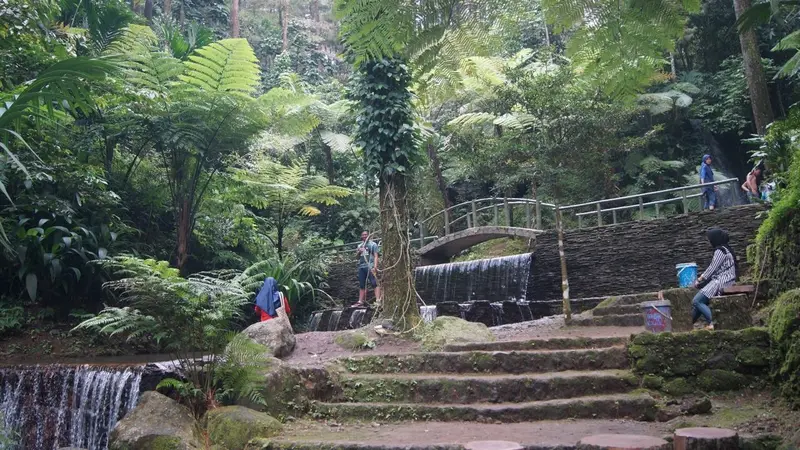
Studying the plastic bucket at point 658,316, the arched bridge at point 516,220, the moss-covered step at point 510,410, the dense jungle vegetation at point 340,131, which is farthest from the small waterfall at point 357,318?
the plastic bucket at point 658,316

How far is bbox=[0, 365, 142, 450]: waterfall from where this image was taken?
660cm

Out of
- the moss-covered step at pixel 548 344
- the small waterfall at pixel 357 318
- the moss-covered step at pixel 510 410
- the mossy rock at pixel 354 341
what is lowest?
the moss-covered step at pixel 510 410

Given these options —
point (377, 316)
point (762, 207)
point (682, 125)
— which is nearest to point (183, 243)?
point (377, 316)

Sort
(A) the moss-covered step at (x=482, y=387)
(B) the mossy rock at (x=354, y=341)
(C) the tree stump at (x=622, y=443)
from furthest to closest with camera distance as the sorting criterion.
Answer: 1. (B) the mossy rock at (x=354, y=341)
2. (A) the moss-covered step at (x=482, y=387)
3. (C) the tree stump at (x=622, y=443)

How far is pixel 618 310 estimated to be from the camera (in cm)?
882

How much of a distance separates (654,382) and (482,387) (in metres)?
1.56

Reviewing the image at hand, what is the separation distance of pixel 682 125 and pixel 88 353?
16.6m

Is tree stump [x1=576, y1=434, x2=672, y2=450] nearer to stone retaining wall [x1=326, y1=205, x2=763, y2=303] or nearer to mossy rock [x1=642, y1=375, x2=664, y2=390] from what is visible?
mossy rock [x1=642, y1=375, x2=664, y2=390]

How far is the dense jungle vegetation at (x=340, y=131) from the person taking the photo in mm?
2545

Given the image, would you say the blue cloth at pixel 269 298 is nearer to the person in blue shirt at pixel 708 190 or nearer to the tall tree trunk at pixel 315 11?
the person in blue shirt at pixel 708 190

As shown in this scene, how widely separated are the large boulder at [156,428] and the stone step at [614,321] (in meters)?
5.49

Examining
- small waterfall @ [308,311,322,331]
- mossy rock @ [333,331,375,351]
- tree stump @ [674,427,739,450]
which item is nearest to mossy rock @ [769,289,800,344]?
tree stump @ [674,427,739,450]

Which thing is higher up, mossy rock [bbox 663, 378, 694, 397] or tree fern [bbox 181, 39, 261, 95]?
tree fern [bbox 181, 39, 261, 95]

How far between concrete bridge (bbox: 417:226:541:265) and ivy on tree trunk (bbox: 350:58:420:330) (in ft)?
21.5
